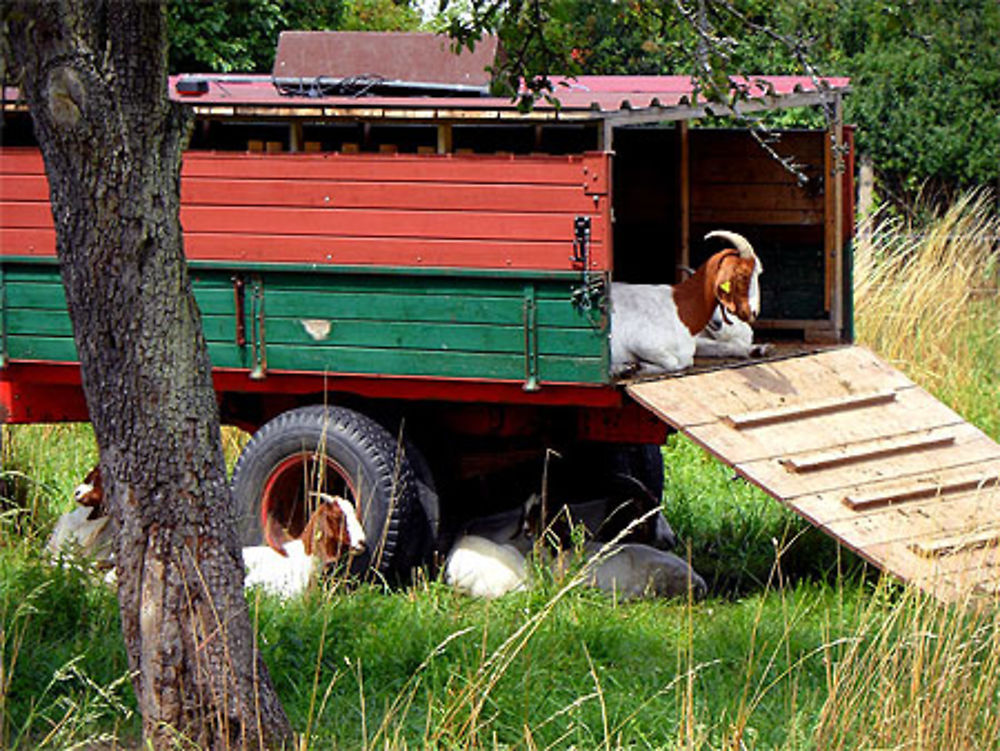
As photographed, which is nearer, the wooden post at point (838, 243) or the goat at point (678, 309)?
the goat at point (678, 309)

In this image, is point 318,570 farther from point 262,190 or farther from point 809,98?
point 809,98

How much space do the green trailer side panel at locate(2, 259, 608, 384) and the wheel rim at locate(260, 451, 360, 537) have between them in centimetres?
45

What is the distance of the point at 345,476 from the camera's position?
737cm

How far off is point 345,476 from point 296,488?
48 centimetres

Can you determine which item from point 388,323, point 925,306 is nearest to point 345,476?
point 388,323

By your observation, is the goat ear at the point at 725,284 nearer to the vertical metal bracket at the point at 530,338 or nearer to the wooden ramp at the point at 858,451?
the wooden ramp at the point at 858,451

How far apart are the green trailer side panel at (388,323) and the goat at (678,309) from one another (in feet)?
1.38

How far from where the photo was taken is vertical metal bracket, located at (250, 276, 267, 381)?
7391 millimetres

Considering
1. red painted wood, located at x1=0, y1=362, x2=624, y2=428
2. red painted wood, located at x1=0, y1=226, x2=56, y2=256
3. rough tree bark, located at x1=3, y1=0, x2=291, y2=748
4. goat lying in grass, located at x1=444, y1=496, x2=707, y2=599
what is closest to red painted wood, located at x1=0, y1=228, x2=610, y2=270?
red painted wood, located at x1=0, y1=226, x2=56, y2=256

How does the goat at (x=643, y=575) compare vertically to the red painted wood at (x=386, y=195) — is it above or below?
below

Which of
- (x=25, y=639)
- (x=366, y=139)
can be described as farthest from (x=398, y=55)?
(x=25, y=639)

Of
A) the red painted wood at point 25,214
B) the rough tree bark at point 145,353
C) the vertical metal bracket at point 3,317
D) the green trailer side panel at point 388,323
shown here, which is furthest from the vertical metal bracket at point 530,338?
the rough tree bark at point 145,353

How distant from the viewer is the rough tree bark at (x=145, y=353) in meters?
4.20

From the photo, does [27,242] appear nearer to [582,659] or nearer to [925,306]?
[582,659]
